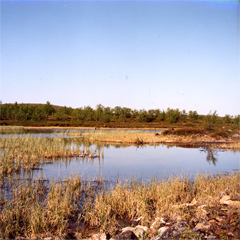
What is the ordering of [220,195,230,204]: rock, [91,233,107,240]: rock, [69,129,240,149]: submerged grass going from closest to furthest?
[91,233,107,240]: rock → [220,195,230,204]: rock → [69,129,240,149]: submerged grass

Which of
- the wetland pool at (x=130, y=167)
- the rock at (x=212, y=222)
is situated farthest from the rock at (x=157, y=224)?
the wetland pool at (x=130, y=167)

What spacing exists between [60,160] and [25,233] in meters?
10.5

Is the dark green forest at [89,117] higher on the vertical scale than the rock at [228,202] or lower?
higher

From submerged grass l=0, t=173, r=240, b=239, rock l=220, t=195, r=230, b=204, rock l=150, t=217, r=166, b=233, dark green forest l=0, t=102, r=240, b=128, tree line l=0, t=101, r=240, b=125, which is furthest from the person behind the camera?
tree line l=0, t=101, r=240, b=125

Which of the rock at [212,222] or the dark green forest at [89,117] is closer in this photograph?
the rock at [212,222]

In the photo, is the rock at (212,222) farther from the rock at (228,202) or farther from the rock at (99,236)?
the rock at (99,236)

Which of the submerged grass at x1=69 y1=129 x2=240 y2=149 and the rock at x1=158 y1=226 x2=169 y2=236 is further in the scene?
the submerged grass at x1=69 y1=129 x2=240 y2=149

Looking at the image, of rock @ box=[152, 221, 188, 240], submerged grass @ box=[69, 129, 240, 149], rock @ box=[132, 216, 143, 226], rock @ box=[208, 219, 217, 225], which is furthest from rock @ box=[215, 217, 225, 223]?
submerged grass @ box=[69, 129, 240, 149]

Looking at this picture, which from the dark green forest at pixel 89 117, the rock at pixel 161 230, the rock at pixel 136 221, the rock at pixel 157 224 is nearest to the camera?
the rock at pixel 161 230

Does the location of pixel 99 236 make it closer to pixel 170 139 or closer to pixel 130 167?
pixel 130 167

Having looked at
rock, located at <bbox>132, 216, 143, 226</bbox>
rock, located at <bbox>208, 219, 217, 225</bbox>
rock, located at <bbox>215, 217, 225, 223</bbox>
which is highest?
rock, located at <bbox>215, 217, 225, 223</bbox>

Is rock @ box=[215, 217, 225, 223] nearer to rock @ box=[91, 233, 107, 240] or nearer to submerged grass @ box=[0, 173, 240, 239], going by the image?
submerged grass @ box=[0, 173, 240, 239]

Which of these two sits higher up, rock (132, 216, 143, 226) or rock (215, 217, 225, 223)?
rock (215, 217, 225, 223)

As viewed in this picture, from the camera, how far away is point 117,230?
5949mm
